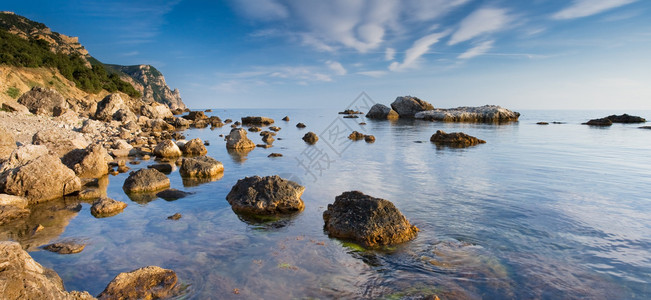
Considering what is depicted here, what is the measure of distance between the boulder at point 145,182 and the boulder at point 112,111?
3460 centimetres

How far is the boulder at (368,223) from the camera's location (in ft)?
28.6

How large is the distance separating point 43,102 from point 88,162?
113 feet

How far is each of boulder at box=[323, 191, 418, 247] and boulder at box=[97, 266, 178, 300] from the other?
4.19m

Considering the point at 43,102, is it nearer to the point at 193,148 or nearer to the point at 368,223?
the point at 193,148

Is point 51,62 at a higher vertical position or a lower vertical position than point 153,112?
higher

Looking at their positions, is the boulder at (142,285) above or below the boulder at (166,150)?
below

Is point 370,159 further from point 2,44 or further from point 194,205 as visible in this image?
point 2,44

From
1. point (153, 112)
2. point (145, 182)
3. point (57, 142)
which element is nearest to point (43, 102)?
point (153, 112)

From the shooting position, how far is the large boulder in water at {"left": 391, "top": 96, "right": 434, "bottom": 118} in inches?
3720

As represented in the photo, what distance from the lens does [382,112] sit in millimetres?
94688

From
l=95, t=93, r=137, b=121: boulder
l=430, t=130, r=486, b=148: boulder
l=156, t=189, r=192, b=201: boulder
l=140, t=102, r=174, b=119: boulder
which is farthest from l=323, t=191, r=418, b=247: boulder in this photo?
l=140, t=102, r=174, b=119: boulder

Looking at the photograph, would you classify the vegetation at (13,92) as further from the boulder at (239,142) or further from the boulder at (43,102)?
the boulder at (239,142)

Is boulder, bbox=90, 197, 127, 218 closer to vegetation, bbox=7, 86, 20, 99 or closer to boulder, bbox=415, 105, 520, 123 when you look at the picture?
vegetation, bbox=7, 86, 20, 99

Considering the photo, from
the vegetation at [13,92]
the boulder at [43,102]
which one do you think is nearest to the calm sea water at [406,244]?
the boulder at [43,102]
